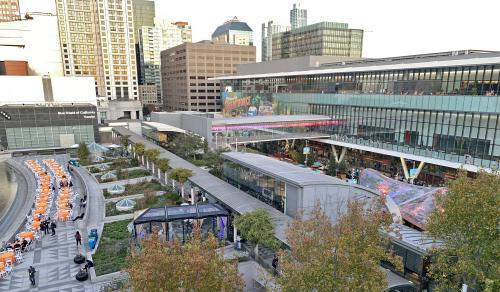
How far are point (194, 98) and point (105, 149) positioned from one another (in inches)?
3203

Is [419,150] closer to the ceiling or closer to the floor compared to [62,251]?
closer to the ceiling

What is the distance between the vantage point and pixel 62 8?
4203 inches

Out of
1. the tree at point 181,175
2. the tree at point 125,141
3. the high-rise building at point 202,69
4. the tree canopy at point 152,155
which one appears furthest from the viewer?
the high-rise building at point 202,69

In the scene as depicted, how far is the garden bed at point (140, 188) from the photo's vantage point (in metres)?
31.0

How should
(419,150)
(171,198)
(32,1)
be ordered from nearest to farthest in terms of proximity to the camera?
(171,198) < (419,150) < (32,1)

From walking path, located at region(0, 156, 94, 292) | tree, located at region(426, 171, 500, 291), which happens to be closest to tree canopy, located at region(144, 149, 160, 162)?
walking path, located at region(0, 156, 94, 292)

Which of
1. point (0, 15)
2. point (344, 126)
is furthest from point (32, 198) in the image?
point (0, 15)

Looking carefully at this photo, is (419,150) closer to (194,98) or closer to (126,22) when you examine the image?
(194,98)

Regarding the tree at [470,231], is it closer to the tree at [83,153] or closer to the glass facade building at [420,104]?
the glass facade building at [420,104]

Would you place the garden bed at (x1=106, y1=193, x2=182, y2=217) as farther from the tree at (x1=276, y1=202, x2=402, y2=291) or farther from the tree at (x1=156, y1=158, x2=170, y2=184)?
the tree at (x1=276, y1=202, x2=402, y2=291)

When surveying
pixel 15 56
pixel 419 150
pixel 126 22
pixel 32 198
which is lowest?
pixel 32 198

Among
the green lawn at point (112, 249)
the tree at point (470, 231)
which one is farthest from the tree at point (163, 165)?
the tree at point (470, 231)

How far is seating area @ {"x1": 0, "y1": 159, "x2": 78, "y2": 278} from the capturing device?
19.3m

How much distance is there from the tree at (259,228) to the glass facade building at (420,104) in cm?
2476
